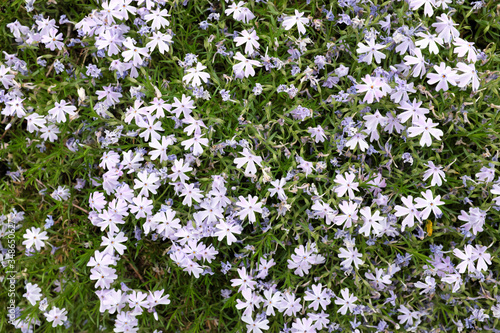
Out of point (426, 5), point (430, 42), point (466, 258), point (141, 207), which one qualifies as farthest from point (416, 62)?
point (141, 207)

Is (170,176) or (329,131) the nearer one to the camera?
(170,176)

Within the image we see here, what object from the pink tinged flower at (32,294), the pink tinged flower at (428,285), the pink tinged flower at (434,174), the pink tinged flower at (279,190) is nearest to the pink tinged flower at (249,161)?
the pink tinged flower at (279,190)

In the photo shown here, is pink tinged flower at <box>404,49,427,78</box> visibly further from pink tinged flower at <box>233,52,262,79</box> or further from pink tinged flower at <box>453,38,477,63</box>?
pink tinged flower at <box>233,52,262,79</box>

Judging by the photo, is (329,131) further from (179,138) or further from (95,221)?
(95,221)

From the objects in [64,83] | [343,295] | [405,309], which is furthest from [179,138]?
[405,309]

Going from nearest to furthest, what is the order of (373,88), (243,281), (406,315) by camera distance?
1. (373,88)
2. (243,281)
3. (406,315)

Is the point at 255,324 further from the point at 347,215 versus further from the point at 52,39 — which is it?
the point at 52,39

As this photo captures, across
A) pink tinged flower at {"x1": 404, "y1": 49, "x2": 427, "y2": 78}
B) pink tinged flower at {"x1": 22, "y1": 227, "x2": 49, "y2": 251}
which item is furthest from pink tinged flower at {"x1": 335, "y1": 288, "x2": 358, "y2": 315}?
pink tinged flower at {"x1": 22, "y1": 227, "x2": 49, "y2": 251}
